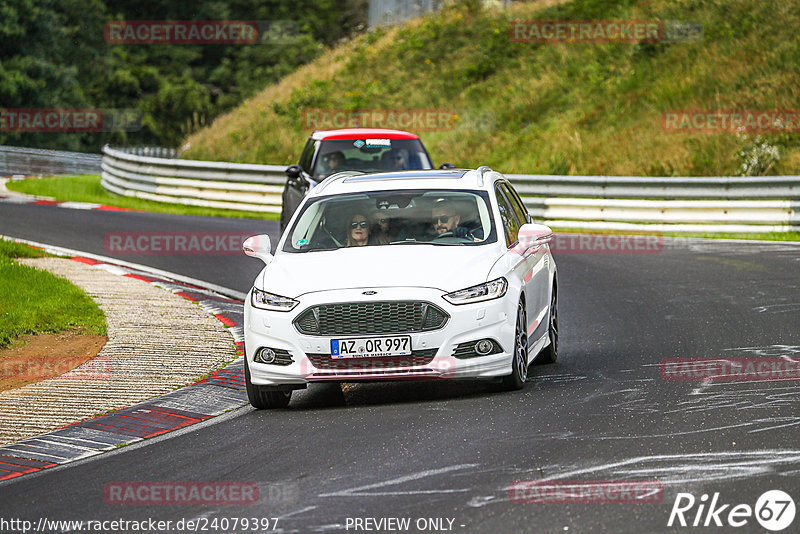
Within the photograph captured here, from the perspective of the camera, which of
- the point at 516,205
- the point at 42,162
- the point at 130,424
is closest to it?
the point at 130,424

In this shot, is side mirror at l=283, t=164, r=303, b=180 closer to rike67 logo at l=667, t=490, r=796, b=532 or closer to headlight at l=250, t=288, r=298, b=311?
headlight at l=250, t=288, r=298, b=311

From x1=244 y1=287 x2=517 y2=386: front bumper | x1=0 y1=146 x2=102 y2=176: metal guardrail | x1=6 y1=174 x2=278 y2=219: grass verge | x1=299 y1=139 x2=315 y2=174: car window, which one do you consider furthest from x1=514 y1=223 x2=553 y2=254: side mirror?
x1=0 y1=146 x2=102 y2=176: metal guardrail

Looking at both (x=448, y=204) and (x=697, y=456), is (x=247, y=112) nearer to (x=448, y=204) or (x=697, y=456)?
(x=448, y=204)

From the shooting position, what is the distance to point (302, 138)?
35.4 meters

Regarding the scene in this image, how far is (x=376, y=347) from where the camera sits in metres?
8.91

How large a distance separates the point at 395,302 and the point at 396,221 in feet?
4.54

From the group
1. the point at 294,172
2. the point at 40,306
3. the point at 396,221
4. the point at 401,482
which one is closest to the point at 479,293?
the point at 396,221

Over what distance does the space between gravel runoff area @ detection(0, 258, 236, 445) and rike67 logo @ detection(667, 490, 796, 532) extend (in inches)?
181

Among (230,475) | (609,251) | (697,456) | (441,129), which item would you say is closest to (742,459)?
(697,456)

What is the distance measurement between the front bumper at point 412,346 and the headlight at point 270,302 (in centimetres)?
5

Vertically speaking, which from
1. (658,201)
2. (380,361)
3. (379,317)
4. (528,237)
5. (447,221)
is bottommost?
(658,201)

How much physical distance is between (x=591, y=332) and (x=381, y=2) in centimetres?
4462

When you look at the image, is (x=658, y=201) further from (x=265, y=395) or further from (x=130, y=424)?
(x=130, y=424)

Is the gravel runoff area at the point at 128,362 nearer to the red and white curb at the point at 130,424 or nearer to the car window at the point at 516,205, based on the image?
the red and white curb at the point at 130,424
